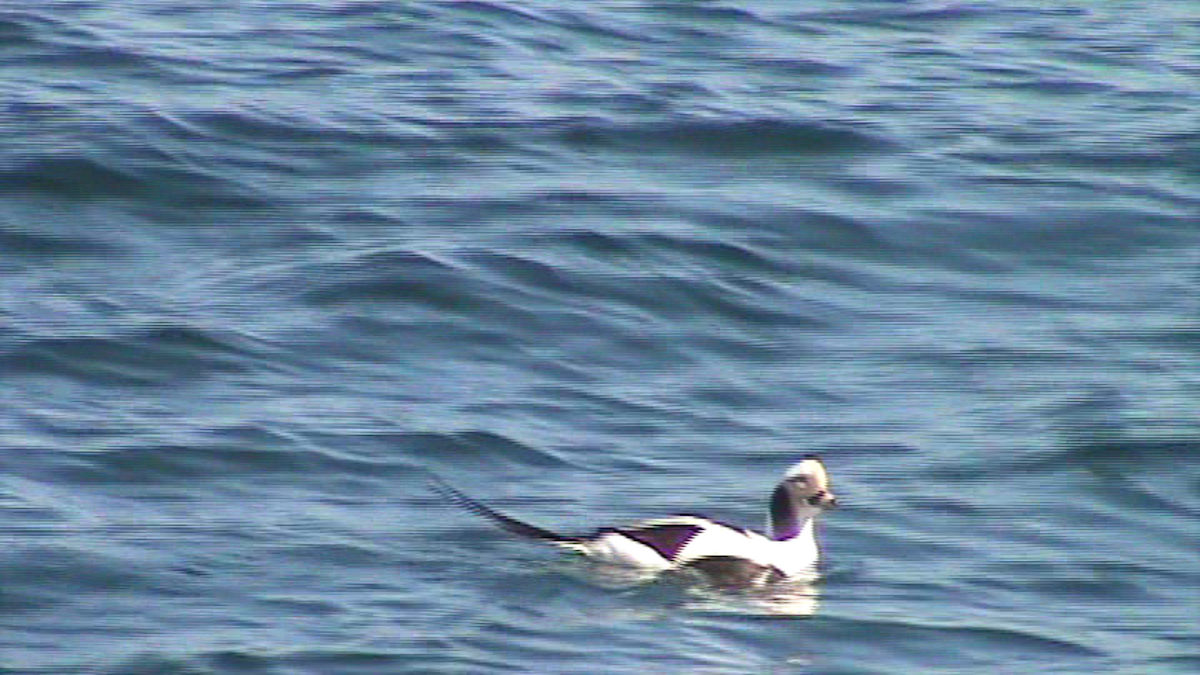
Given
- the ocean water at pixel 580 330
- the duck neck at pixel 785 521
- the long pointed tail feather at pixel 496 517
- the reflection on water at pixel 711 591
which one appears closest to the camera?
the ocean water at pixel 580 330

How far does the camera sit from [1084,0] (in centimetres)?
1767

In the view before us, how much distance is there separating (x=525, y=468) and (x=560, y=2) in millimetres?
7621

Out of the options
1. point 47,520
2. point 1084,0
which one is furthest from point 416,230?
point 1084,0

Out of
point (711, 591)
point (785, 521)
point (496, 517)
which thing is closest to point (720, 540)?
point (711, 591)

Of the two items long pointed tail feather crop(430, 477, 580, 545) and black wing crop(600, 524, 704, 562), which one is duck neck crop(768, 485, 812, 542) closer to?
black wing crop(600, 524, 704, 562)

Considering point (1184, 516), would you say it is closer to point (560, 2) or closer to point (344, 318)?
point (344, 318)

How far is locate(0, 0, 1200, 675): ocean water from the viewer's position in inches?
328

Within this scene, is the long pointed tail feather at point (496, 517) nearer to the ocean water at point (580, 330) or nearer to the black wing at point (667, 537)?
the ocean water at point (580, 330)

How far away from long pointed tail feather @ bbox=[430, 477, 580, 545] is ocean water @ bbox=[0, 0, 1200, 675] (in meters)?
0.09

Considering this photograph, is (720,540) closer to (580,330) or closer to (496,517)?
(496,517)

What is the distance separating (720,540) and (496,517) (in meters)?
0.70

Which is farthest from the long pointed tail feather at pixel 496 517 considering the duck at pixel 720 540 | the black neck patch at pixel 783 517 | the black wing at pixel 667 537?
the black neck patch at pixel 783 517

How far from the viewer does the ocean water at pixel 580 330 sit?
834cm

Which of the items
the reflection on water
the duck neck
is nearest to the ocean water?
the reflection on water
